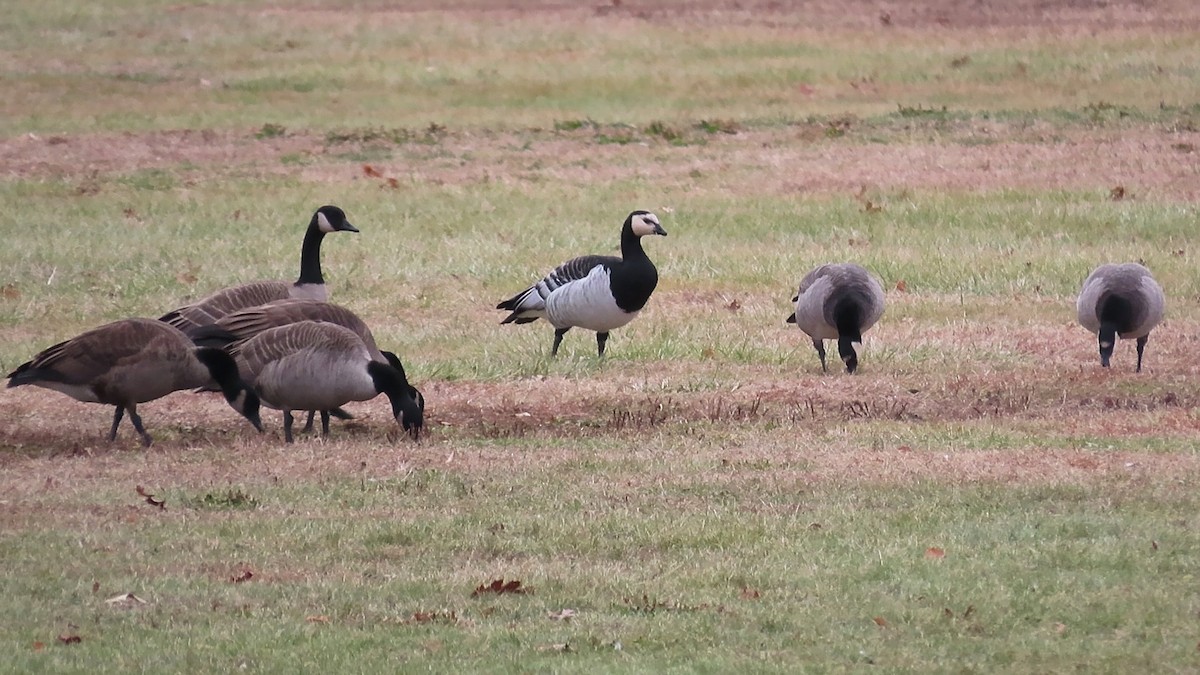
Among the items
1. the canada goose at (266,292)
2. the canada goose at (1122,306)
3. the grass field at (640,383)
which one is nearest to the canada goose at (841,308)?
the grass field at (640,383)

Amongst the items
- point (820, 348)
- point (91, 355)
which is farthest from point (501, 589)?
point (820, 348)

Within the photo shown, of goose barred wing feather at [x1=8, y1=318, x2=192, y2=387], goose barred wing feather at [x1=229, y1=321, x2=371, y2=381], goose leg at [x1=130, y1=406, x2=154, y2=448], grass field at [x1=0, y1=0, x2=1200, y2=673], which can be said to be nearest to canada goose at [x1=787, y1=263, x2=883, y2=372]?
grass field at [x1=0, y1=0, x2=1200, y2=673]

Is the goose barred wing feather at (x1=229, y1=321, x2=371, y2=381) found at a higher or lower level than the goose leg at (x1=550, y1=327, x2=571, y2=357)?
lower

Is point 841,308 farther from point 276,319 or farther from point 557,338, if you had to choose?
point 276,319

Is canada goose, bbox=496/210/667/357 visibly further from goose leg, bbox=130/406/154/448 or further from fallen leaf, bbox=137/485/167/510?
fallen leaf, bbox=137/485/167/510

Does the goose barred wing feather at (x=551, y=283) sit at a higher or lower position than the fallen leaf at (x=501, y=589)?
higher

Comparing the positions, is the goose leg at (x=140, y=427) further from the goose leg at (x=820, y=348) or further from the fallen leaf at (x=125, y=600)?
the goose leg at (x=820, y=348)

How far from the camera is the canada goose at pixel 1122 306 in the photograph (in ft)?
43.0

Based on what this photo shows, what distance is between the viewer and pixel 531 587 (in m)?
7.84

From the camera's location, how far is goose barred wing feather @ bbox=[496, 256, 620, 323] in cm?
1452

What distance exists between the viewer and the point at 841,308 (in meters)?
13.4

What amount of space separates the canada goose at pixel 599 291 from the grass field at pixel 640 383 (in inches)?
14.3

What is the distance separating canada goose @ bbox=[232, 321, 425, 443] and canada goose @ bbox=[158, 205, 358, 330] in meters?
1.30

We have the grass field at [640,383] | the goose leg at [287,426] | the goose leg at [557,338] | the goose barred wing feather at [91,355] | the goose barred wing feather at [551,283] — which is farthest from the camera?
the goose leg at [557,338]
